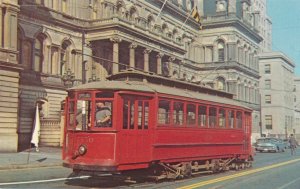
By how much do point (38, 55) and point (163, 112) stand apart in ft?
89.1

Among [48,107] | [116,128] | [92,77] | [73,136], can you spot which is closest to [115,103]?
[116,128]

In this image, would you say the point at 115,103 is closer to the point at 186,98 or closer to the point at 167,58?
the point at 186,98

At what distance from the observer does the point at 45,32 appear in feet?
135

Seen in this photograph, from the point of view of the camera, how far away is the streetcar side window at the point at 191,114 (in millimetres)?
16953

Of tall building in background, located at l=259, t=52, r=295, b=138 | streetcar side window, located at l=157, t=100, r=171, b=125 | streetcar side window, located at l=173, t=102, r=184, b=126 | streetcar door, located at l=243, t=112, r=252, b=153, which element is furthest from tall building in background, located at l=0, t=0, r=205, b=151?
tall building in background, located at l=259, t=52, r=295, b=138

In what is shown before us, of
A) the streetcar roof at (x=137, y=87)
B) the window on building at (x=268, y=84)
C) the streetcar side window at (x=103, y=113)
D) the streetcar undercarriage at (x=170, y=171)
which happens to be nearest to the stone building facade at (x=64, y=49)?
the streetcar roof at (x=137, y=87)

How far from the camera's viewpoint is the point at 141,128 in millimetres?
14688

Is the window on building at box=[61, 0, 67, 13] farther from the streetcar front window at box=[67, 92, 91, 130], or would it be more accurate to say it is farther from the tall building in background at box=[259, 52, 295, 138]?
the tall building in background at box=[259, 52, 295, 138]

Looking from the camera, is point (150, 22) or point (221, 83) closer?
point (150, 22)

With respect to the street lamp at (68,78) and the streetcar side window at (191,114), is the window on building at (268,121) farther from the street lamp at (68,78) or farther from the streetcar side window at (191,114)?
the streetcar side window at (191,114)

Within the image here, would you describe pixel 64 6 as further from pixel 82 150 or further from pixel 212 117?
pixel 82 150

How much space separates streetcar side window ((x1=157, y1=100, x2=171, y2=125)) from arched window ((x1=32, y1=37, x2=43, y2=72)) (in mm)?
25993

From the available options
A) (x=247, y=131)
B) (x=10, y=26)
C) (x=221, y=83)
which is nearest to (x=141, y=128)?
(x=247, y=131)

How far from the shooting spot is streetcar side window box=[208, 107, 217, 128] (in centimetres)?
1858
